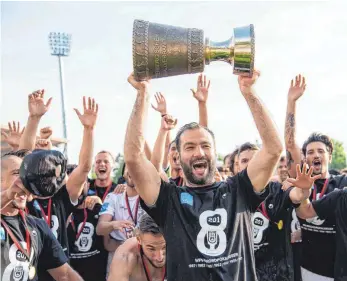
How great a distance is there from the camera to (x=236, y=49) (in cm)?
290

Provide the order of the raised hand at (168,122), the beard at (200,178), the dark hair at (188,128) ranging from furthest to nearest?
the raised hand at (168,122), the dark hair at (188,128), the beard at (200,178)

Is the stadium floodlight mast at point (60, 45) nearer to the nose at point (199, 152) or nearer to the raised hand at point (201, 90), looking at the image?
the raised hand at point (201, 90)

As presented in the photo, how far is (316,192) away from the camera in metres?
5.36

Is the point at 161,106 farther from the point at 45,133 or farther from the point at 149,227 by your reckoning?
the point at 149,227

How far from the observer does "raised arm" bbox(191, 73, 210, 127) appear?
18.1 ft

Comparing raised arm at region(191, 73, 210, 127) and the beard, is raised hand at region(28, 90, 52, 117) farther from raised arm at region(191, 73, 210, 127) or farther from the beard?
the beard

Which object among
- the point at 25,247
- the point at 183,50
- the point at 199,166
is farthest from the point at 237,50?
the point at 25,247

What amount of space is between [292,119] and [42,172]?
317cm

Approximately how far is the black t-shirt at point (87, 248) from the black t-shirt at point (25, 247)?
1.56 meters

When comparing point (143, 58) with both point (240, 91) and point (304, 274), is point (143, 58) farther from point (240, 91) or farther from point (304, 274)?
point (304, 274)

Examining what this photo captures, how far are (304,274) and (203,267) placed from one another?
2.81 meters

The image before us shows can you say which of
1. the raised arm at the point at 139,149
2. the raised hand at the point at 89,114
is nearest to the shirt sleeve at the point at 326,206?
the raised arm at the point at 139,149

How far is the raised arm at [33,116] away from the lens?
4.94 meters

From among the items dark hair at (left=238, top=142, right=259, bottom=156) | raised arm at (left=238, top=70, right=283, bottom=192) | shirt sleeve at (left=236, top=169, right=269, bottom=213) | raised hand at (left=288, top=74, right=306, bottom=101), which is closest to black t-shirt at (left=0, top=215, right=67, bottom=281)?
shirt sleeve at (left=236, top=169, right=269, bottom=213)
